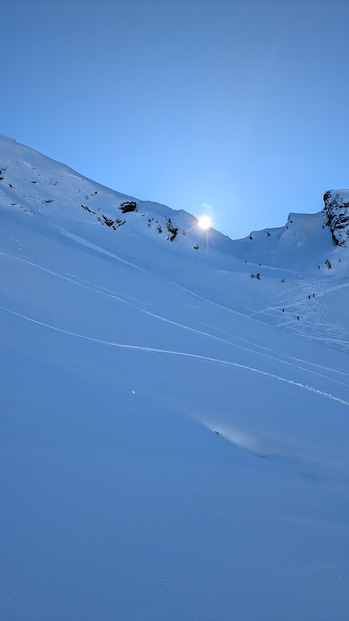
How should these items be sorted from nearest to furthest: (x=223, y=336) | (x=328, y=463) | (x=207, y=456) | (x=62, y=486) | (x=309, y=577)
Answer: (x=309, y=577)
(x=62, y=486)
(x=207, y=456)
(x=328, y=463)
(x=223, y=336)

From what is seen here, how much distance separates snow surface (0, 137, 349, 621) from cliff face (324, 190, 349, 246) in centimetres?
2223

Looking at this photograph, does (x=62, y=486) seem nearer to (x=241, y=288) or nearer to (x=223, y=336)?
(x=223, y=336)

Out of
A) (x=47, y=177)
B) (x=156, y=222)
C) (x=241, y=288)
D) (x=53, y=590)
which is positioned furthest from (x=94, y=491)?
(x=47, y=177)

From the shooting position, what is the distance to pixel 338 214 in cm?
2769

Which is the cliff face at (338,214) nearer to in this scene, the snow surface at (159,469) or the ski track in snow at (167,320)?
the ski track in snow at (167,320)

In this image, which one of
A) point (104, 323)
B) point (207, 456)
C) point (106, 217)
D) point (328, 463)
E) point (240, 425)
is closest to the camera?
point (207, 456)

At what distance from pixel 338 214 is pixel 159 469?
30.6 m

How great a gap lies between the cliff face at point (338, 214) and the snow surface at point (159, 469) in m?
22.2

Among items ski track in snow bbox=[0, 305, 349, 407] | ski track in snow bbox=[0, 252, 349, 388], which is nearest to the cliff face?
ski track in snow bbox=[0, 252, 349, 388]

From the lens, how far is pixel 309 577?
1.55 meters

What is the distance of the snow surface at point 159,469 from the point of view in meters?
1.34

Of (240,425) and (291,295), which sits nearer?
(240,425)

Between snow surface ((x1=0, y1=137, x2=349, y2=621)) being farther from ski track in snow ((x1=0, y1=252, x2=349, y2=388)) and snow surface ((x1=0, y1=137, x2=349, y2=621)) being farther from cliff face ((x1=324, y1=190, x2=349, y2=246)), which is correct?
cliff face ((x1=324, y1=190, x2=349, y2=246))

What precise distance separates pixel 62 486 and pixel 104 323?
12.9 ft
